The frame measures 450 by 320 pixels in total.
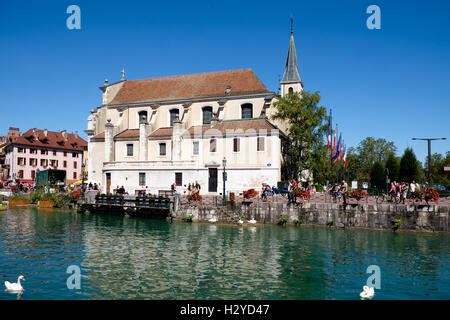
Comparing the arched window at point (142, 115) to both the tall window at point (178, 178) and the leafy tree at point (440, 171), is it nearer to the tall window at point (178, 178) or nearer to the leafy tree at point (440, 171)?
the tall window at point (178, 178)

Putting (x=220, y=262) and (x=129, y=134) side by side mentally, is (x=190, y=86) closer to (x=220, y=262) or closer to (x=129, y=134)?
(x=129, y=134)

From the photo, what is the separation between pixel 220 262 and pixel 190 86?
40.2 metres

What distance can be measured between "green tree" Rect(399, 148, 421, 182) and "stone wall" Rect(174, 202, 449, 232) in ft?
66.1

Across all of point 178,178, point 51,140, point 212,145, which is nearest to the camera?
point 212,145

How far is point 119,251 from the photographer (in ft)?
61.4

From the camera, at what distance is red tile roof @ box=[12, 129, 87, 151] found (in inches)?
3083

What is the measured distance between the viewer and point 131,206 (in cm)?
3588

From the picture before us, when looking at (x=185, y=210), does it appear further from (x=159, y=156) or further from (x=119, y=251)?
(x=159, y=156)

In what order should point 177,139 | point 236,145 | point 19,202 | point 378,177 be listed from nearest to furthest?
point 236,145 < point 177,139 < point 19,202 < point 378,177

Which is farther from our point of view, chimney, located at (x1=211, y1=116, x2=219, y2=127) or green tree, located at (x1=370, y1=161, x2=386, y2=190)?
green tree, located at (x1=370, y1=161, x2=386, y2=190)

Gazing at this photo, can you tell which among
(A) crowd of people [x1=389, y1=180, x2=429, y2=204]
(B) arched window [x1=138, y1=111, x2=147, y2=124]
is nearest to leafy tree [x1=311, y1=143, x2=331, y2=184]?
(A) crowd of people [x1=389, y1=180, x2=429, y2=204]

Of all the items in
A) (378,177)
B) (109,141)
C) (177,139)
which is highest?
(109,141)

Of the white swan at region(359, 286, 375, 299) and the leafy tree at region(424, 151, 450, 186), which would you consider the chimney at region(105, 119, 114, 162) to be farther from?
the leafy tree at region(424, 151, 450, 186)

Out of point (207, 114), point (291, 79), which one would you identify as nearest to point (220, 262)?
point (207, 114)
